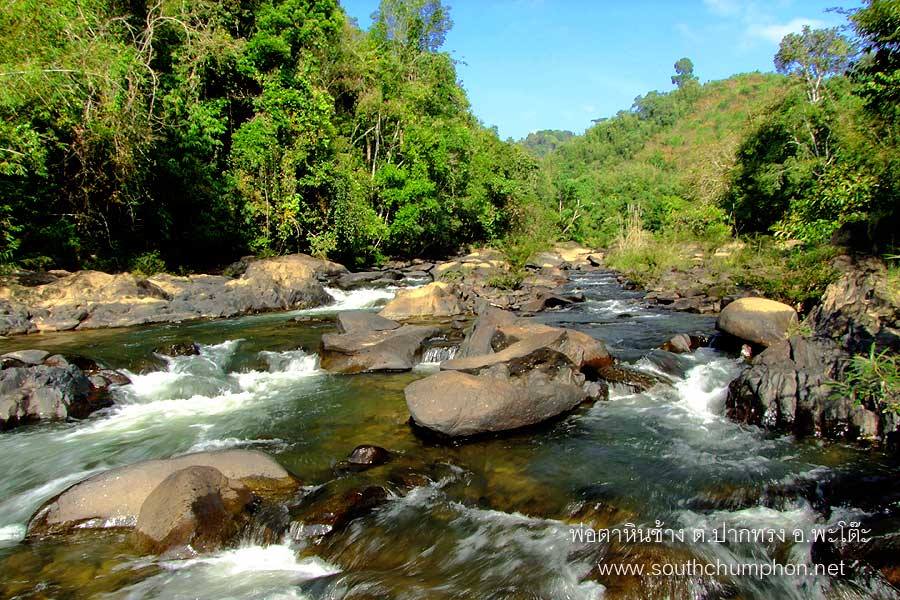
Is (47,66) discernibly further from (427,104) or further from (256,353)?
(427,104)

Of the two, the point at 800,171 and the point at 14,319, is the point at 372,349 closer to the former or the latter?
the point at 14,319

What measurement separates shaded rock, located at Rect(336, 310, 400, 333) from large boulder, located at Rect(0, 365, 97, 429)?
4.32 metres

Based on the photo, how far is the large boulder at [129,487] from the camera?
4.80m

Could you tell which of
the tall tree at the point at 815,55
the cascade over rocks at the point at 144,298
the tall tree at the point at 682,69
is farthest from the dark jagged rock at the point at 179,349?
the tall tree at the point at 682,69

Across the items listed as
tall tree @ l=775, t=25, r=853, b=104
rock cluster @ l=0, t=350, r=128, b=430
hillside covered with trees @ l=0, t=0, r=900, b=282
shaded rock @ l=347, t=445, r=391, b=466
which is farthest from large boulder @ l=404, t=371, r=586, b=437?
tall tree @ l=775, t=25, r=853, b=104

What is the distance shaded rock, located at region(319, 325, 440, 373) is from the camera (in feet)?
30.6

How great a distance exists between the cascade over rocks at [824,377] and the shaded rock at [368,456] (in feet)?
Answer: 13.8

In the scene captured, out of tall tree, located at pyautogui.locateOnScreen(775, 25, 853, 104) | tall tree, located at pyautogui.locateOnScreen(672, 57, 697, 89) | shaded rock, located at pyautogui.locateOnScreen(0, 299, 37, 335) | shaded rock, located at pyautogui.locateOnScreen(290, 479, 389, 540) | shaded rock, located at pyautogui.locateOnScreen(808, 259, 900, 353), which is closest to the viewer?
shaded rock, located at pyautogui.locateOnScreen(290, 479, 389, 540)

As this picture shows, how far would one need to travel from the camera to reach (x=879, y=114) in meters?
11.1

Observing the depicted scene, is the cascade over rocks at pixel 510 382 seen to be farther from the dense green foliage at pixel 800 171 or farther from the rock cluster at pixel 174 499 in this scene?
the dense green foliage at pixel 800 171

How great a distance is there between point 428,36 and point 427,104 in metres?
7.55

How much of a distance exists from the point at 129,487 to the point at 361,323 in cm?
603

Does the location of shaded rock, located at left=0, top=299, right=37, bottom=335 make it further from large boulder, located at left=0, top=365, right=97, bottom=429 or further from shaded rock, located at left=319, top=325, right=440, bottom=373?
shaded rock, located at left=319, top=325, right=440, bottom=373

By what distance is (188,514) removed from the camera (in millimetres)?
4484
